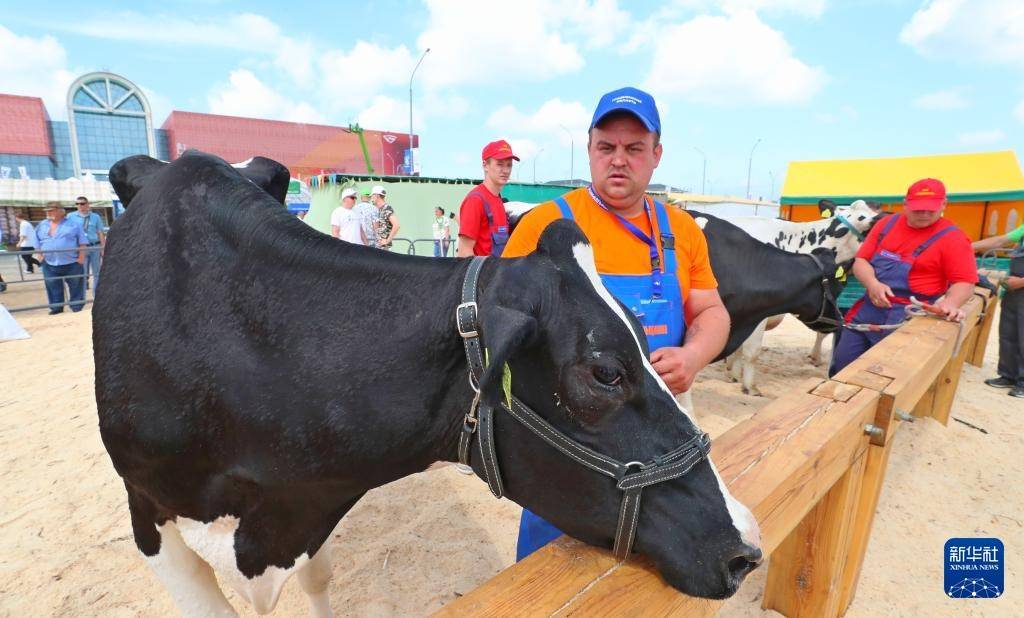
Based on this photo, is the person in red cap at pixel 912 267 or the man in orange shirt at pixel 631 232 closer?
the man in orange shirt at pixel 631 232

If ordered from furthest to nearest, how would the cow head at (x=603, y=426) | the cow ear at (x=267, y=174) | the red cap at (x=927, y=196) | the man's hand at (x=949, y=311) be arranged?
the red cap at (x=927, y=196)
the man's hand at (x=949, y=311)
the cow ear at (x=267, y=174)
the cow head at (x=603, y=426)

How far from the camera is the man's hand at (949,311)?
3.66 meters

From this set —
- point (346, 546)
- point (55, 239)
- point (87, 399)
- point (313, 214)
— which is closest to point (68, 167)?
point (313, 214)

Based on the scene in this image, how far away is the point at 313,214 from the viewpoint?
17.4 metres

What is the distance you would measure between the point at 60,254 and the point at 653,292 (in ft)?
36.4

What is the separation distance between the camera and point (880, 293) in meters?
4.12

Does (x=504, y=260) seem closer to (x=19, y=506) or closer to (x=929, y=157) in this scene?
(x=19, y=506)

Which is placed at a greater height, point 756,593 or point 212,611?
point 212,611

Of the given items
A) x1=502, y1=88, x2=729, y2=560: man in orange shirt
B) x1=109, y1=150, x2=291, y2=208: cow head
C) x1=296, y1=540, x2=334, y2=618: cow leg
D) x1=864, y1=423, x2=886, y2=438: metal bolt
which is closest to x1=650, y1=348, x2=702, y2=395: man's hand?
x1=502, y1=88, x2=729, y2=560: man in orange shirt

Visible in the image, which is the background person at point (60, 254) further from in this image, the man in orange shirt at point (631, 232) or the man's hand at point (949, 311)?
the man's hand at point (949, 311)

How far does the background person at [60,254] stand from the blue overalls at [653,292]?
10380 millimetres

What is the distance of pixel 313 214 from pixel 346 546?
15.8 meters

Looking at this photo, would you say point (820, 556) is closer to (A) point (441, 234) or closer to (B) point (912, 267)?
(B) point (912, 267)

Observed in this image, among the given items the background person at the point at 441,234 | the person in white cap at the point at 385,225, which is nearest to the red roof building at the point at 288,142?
the background person at the point at 441,234
